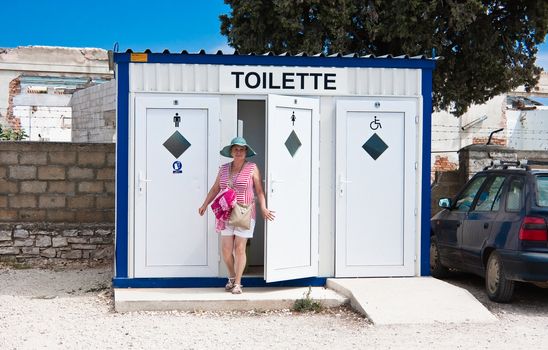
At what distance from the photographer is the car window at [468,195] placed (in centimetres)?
903

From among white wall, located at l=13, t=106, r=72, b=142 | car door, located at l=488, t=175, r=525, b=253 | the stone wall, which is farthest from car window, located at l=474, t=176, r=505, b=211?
white wall, located at l=13, t=106, r=72, b=142

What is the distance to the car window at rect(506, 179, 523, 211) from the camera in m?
7.71

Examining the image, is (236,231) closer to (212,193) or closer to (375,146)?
(212,193)

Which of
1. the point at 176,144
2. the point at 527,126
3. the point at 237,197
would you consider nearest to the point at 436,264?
the point at 237,197

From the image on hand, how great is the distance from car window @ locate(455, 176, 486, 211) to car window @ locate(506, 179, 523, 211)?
3.22 ft

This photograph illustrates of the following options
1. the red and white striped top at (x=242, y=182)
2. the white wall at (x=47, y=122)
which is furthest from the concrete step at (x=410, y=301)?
the white wall at (x=47, y=122)

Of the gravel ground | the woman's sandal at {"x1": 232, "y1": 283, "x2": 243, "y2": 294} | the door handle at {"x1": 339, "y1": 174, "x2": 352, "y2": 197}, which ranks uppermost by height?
the door handle at {"x1": 339, "y1": 174, "x2": 352, "y2": 197}

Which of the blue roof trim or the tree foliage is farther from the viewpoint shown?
the tree foliage

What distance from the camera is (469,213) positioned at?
8750 mm

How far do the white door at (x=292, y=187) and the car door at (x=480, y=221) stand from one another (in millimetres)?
1877

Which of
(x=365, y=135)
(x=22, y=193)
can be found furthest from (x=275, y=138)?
(x=22, y=193)

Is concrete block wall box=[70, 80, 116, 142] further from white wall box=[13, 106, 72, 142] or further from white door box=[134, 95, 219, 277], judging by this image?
white door box=[134, 95, 219, 277]

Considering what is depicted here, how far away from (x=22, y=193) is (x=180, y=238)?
3704 millimetres

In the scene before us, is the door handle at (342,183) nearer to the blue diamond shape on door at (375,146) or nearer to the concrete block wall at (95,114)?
the blue diamond shape on door at (375,146)
